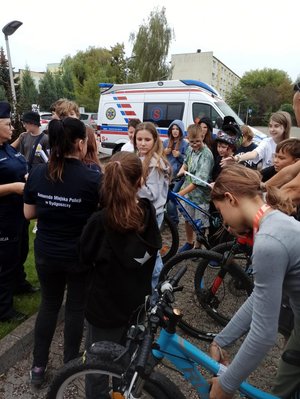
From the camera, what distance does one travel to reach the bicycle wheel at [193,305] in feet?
9.01

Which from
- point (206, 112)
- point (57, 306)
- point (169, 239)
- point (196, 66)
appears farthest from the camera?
point (196, 66)

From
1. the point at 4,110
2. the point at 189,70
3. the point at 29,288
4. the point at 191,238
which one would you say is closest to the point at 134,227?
the point at 4,110

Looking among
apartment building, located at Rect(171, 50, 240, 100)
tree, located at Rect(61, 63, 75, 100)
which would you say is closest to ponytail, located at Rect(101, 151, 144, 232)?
tree, located at Rect(61, 63, 75, 100)

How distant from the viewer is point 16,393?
84.4 inches

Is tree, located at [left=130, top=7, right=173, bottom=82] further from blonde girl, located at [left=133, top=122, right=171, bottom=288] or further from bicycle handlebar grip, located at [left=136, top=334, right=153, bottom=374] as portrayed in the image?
A: bicycle handlebar grip, located at [left=136, top=334, right=153, bottom=374]

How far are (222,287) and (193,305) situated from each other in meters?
0.47

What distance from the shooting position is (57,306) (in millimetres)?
2135

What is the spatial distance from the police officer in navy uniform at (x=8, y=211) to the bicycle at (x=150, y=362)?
3.95 feet

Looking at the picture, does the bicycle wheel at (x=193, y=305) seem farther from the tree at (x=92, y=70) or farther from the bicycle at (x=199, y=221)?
the tree at (x=92, y=70)

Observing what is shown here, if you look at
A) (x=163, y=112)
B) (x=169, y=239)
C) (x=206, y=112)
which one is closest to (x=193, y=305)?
(x=169, y=239)

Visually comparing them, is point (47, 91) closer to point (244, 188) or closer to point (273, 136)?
point (273, 136)

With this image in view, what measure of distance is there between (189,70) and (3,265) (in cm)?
6084

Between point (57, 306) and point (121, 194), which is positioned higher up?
point (121, 194)

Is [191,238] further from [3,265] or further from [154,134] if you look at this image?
[3,265]
